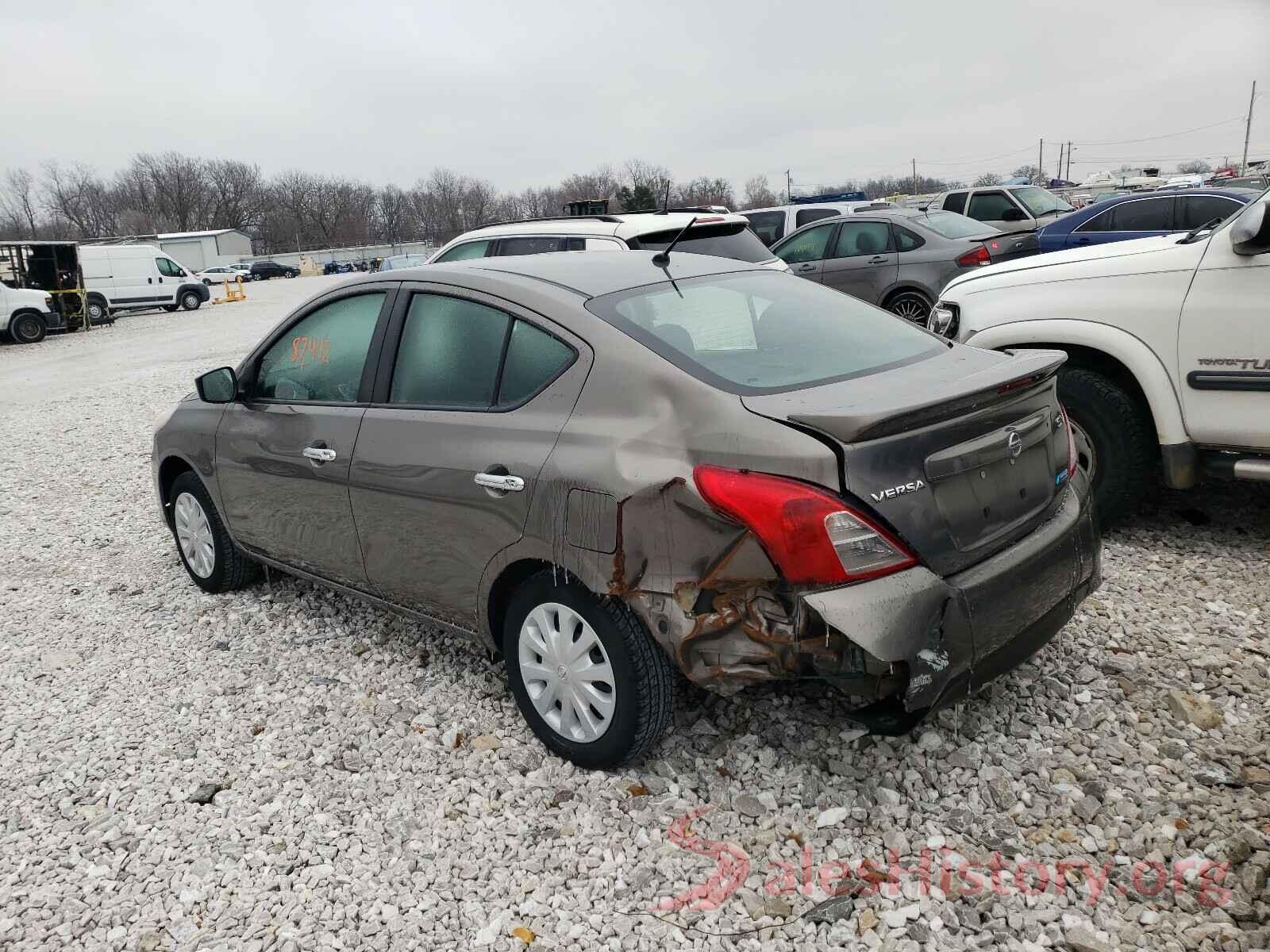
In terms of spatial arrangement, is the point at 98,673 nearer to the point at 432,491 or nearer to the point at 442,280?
the point at 432,491

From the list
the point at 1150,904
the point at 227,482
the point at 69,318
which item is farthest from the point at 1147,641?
the point at 69,318

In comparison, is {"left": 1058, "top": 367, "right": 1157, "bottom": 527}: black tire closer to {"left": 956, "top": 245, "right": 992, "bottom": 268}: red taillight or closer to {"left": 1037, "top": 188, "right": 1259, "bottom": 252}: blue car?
{"left": 956, "top": 245, "right": 992, "bottom": 268}: red taillight

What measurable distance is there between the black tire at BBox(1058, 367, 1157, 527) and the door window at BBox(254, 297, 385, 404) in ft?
10.7

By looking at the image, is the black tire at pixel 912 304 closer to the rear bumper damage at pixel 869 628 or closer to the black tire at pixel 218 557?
the black tire at pixel 218 557

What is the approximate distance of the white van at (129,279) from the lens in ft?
92.0

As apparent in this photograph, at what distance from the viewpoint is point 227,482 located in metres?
4.50

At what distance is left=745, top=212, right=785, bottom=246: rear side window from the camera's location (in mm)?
16078

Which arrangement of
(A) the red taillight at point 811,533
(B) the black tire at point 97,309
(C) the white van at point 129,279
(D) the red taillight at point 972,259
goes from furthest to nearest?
(C) the white van at point 129,279
(B) the black tire at point 97,309
(D) the red taillight at point 972,259
(A) the red taillight at point 811,533

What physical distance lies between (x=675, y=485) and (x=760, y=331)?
900 mm

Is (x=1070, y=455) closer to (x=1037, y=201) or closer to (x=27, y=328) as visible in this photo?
(x=1037, y=201)

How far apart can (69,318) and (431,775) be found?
26.9 m

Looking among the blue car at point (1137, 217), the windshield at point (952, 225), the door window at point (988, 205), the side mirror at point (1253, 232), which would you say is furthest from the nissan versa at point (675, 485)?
the door window at point (988, 205)

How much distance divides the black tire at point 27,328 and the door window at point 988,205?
2137 centimetres

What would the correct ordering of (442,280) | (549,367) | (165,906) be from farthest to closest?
(442,280) < (549,367) < (165,906)
